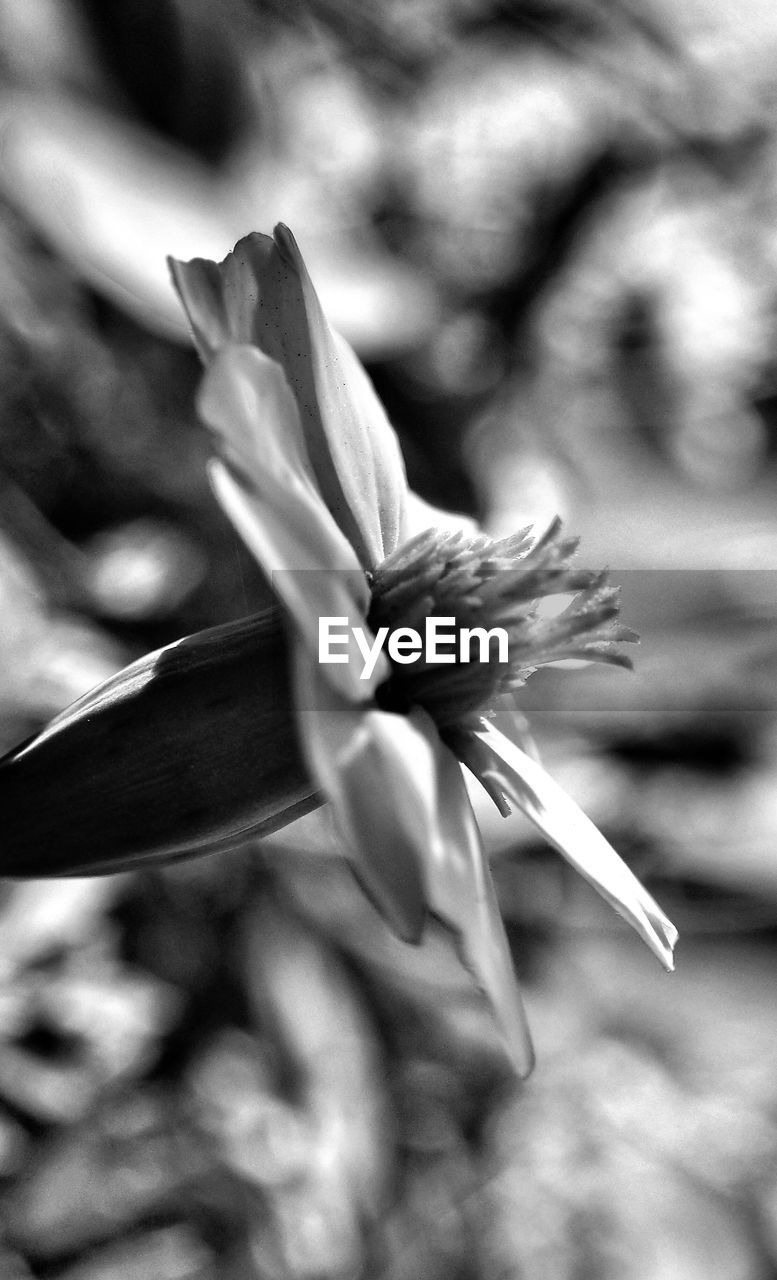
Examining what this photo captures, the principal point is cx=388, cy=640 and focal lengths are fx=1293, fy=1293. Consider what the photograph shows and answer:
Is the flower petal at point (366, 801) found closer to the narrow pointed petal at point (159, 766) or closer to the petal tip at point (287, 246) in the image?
the narrow pointed petal at point (159, 766)

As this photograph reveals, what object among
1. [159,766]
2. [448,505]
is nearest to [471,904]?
[159,766]

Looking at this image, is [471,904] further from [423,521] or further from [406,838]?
[423,521]

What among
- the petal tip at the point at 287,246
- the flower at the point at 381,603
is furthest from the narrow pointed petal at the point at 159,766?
the petal tip at the point at 287,246

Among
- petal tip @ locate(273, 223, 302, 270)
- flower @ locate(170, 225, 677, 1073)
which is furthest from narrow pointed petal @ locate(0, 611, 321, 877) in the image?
petal tip @ locate(273, 223, 302, 270)

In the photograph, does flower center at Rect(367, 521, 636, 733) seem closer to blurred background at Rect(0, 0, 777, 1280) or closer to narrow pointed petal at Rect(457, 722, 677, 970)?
narrow pointed petal at Rect(457, 722, 677, 970)

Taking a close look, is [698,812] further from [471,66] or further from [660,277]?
[471,66]

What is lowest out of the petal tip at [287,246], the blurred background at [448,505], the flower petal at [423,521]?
the blurred background at [448,505]
